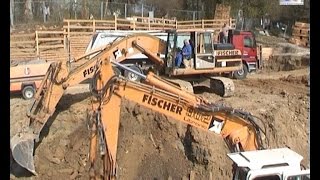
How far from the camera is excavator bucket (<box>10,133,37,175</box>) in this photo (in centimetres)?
959

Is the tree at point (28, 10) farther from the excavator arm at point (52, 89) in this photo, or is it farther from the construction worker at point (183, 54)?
the excavator arm at point (52, 89)

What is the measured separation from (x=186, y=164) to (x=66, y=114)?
10.8 ft

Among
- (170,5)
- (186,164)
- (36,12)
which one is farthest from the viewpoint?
(170,5)

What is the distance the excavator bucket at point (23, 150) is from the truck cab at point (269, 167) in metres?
4.51

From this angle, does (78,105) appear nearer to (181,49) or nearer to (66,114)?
(66,114)

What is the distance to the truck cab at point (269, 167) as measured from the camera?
642 centimetres

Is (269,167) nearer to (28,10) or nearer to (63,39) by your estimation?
(63,39)

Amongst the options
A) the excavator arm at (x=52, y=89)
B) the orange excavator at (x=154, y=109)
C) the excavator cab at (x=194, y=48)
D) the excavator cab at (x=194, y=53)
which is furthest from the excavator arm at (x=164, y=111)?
the excavator cab at (x=194, y=48)

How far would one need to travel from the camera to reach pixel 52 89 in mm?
10445

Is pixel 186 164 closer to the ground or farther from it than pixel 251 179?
closer to the ground

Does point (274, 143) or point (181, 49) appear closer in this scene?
point (274, 143)

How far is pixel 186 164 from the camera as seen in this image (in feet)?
35.7

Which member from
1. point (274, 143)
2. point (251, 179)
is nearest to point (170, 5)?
point (274, 143)

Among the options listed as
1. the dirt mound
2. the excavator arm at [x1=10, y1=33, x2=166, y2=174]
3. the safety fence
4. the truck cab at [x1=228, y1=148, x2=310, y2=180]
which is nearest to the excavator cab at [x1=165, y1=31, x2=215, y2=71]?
the dirt mound
